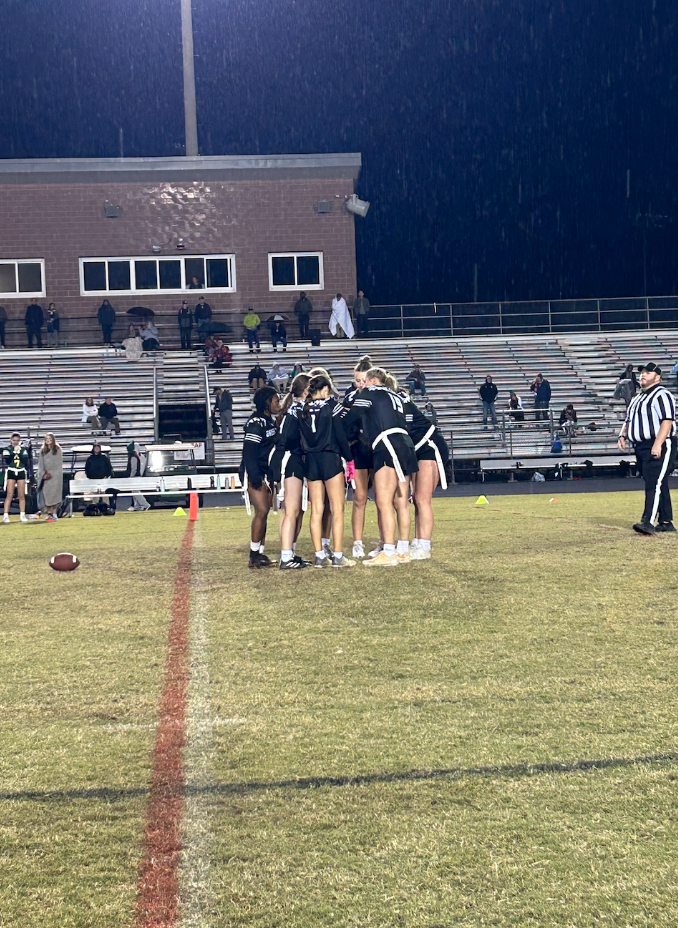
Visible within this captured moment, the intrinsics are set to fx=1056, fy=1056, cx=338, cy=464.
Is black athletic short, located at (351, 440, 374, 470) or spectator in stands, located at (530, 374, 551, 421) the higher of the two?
spectator in stands, located at (530, 374, 551, 421)

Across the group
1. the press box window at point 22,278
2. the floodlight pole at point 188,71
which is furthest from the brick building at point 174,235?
the floodlight pole at point 188,71

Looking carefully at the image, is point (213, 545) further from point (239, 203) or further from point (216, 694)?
point (239, 203)

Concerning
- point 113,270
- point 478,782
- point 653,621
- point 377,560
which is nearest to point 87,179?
point 113,270

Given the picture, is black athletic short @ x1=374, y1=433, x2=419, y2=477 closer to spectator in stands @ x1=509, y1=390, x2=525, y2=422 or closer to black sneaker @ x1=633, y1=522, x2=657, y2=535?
black sneaker @ x1=633, y1=522, x2=657, y2=535

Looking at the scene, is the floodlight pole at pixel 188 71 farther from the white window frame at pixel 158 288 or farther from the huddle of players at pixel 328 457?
the huddle of players at pixel 328 457

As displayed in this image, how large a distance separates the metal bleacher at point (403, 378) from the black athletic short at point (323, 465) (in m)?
17.8

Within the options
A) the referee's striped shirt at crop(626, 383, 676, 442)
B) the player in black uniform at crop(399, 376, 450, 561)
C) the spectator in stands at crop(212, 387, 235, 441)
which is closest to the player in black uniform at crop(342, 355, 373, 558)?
the player in black uniform at crop(399, 376, 450, 561)

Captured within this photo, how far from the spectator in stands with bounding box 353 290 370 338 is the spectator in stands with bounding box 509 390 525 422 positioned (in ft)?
23.5

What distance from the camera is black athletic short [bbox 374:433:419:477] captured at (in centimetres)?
1019

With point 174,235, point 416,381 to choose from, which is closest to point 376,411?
point 416,381

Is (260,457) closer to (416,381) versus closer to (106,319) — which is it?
(416,381)

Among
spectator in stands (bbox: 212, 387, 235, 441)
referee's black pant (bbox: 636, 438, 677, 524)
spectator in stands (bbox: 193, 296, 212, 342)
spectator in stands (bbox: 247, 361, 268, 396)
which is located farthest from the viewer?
spectator in stands (bbox: 193, 296, 212, 342)

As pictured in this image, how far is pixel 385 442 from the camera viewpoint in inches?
401

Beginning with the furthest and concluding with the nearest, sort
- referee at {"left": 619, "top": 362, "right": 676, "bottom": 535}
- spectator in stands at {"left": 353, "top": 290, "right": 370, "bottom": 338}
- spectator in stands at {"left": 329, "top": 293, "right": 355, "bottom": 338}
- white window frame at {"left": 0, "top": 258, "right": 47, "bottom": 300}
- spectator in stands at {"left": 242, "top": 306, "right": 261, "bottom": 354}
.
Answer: white window frame at {"left": 0, "top": 258, "right": 47, "bottom": 300}, spectator in stands at {"left": 329, "top": 293, "right": 355, "bottom": 338}, spectator in stands at {"left": 353, "top": 290, "right": 370, "bottom": 338}, spectator in stands at {"left": 242, "top": 306, "right": 261, "bottom": 354}, referee at {"left": 619, "top": 362, "right": 676, "bottom": 535}
